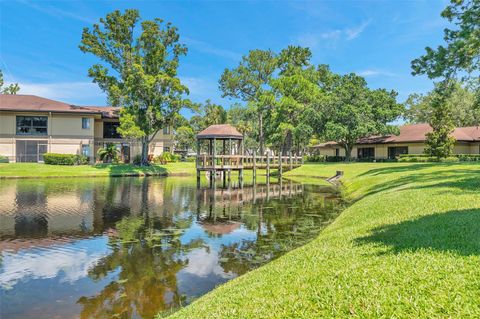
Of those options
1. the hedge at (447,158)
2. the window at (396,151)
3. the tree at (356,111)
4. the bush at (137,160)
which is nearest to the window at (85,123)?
the bush at (137,160)

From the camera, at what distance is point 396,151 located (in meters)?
52.1

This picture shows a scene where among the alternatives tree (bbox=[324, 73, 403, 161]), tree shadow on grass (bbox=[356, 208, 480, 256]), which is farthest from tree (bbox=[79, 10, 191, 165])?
tree shadow on grass (bbox=[356, 208, 480, 256])

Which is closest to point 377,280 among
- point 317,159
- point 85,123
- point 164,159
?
point 164,159

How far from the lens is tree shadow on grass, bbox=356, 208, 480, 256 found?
5957 mm

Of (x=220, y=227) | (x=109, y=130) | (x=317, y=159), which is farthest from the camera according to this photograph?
(x=317, y=159)

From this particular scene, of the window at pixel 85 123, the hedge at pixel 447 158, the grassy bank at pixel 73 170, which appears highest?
the window at pixel 85 123

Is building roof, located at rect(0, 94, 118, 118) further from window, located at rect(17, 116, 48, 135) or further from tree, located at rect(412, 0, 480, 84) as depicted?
tree, located at rect(412, 0, 480, 84)

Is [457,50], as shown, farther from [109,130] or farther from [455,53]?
[109,130]

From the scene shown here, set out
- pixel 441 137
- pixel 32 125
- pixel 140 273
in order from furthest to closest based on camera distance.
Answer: pixel 32 125
pixel 441 137
pixel 140 273

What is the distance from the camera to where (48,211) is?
15.8 m

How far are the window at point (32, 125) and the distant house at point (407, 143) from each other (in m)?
46.1

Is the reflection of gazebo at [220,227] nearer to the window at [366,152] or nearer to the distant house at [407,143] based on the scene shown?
the distant house at [407,143]

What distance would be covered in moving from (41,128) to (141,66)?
16460mm

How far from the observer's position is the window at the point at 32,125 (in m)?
43.2
